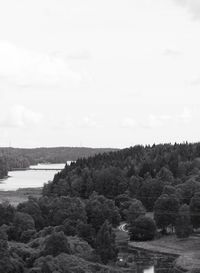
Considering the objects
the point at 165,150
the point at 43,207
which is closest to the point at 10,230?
the point at 43,207

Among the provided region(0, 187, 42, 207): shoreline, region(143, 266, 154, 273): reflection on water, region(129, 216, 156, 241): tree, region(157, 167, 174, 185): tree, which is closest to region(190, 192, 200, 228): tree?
region(129, 216, 156, 241): tree

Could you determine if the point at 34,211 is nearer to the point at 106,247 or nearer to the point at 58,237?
the point at 106,247

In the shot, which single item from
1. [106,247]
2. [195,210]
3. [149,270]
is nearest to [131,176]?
[195,210]

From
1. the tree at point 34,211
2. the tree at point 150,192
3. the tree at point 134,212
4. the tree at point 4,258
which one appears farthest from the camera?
the tree at point 150,192

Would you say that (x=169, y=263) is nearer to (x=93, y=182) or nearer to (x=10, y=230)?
(x=10, y=230)

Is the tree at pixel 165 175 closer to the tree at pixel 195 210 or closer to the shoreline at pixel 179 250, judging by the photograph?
the tree at pixel 195 210

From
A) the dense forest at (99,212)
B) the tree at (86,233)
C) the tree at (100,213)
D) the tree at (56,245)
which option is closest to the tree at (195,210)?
the dense forest at (99,212)

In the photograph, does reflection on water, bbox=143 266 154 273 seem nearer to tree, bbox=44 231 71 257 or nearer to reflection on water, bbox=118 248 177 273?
reflection on water, bbox=118 248 177 273
